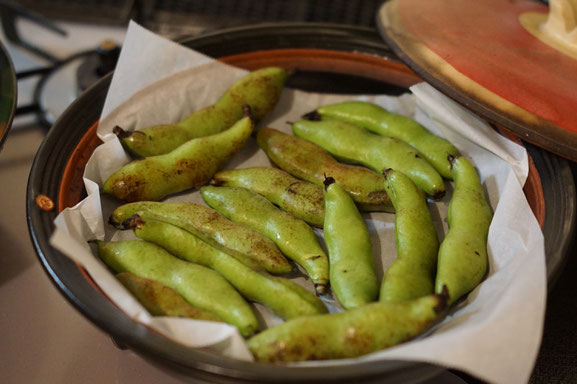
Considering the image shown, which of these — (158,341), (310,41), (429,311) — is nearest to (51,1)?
(310,41)

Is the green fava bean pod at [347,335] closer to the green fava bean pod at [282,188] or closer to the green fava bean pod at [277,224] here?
the green fava bean pod at [277,224]

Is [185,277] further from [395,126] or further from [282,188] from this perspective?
[395,126]

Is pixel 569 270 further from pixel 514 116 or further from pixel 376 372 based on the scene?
pixel 376 372

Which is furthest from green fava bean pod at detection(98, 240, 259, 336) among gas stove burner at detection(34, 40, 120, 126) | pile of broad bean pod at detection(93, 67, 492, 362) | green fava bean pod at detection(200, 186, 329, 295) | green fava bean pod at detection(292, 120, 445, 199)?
gas stove burner at detection(34, 40, 120, 126)

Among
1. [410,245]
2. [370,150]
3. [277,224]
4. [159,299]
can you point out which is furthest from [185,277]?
[370,150]

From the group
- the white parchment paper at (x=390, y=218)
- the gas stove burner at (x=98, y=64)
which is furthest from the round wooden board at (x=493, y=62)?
the gas stove burner at (x=98, y=64)
